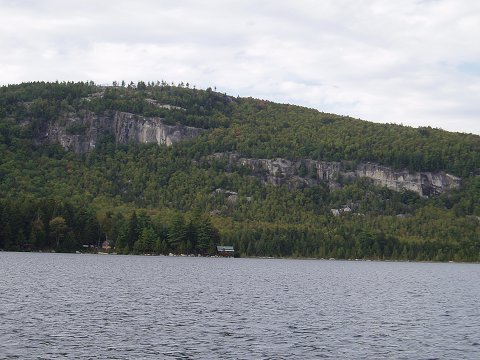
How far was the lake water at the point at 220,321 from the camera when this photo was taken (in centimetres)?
5297

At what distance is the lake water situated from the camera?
2085 inches

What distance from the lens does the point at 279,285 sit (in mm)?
115000

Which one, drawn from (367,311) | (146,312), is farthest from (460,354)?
(146,312)

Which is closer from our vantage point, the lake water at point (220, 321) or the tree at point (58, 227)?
the lake water at point (220, 321)

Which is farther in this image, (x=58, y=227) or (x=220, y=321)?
(x=58, y=227)

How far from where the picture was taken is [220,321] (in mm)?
66875

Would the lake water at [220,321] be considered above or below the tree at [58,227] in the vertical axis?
below

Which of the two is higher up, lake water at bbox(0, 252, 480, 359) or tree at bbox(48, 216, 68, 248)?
tree at bbox(48, 216, 68, 248)

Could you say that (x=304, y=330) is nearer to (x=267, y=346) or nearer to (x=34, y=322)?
(x=267, y=346)

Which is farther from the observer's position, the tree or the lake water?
the tree

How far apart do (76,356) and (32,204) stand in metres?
157

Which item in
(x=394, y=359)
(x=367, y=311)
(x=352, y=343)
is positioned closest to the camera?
(x=394, y=359)

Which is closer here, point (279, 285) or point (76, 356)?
point (76, 356)

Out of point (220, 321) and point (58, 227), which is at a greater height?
point (58, 227)
